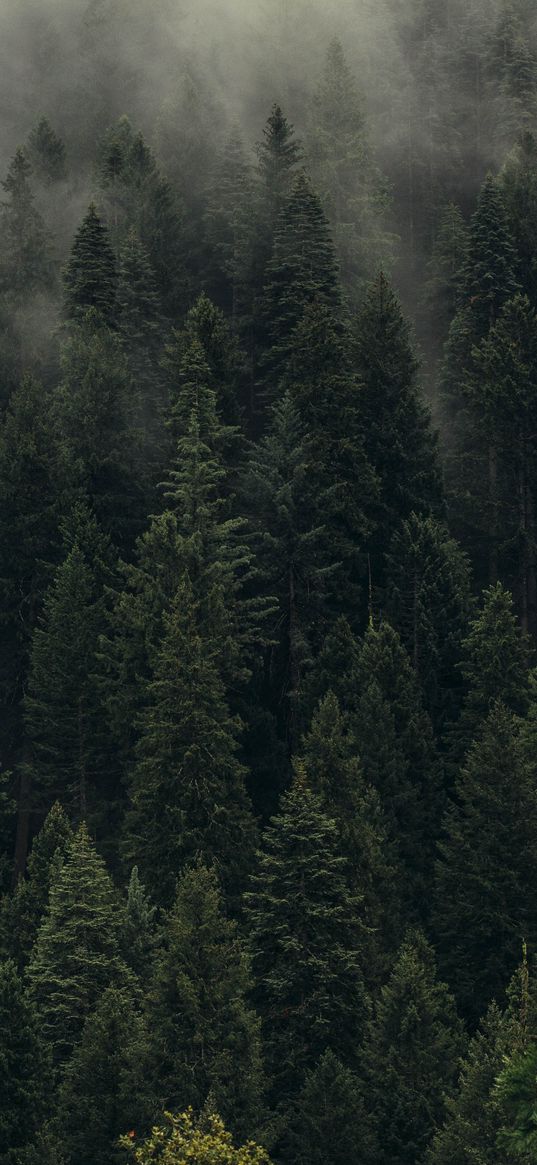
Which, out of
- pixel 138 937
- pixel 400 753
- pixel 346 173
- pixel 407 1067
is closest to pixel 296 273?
pixel 346 173

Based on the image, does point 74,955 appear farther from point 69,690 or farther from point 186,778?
point 69,690

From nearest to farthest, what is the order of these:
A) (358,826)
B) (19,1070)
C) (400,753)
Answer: (19,1070), (358,826), (400,753)

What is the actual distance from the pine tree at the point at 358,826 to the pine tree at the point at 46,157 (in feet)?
226

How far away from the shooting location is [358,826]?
5725cm

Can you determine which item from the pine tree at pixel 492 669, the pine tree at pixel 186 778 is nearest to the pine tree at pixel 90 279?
the pine tree at pixel 186 778

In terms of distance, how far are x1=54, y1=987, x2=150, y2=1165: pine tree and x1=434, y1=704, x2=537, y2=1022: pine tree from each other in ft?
46.6

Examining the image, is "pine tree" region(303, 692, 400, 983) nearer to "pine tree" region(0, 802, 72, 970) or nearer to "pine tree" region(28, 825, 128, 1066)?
"pine tree" region(28, 825, 128, 1066)

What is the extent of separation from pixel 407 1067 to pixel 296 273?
46826mm

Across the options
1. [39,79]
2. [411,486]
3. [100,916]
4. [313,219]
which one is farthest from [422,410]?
[39,79]

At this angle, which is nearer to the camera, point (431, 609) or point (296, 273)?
point (431, 609)

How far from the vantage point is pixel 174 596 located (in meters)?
66.2

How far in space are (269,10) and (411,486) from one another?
85.9 meters

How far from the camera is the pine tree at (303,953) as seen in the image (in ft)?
169

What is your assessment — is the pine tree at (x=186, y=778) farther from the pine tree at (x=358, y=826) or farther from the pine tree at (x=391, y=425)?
the pine tree at (x=391, y=425)
